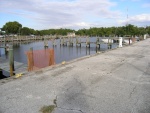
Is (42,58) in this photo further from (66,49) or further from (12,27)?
(12,27)

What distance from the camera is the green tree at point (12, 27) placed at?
10875cm

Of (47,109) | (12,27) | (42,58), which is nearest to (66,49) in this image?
(42,58)

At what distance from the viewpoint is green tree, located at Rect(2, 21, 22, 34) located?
357 ft

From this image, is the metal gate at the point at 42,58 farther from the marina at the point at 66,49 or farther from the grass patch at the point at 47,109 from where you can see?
the grass patch at the point at 47,109

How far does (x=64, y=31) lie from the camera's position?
584 feet

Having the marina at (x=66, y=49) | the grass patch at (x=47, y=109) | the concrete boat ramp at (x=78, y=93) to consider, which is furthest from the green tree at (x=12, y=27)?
the grass patch at (x=47, y=109)

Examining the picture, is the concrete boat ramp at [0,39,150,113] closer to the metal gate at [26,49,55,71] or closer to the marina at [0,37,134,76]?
the metal gate at [26,49,55,71]

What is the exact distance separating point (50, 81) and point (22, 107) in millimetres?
2048

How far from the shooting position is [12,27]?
10875 cm

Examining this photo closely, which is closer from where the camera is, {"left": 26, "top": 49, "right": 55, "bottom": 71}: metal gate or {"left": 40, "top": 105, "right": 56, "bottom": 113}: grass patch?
{"left": 40, "top": 105, "right": 56, "bottom": 113}: grass patch

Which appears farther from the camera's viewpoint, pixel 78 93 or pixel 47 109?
pixel 78 93

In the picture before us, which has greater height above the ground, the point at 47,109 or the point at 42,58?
the point at 42,58

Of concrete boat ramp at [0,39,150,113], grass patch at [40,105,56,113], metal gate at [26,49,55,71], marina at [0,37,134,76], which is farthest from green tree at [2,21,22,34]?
grass patch at [40,105,56,113]

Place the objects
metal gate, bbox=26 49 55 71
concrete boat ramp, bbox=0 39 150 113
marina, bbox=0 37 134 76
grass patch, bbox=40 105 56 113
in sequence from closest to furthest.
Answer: grass patch, bbox=40 105 56 113, concrete boat ramp, bbox=0 39 150 113, metal gate, bbox=26 49 55 71, marina, bbox=0 37 134 76
